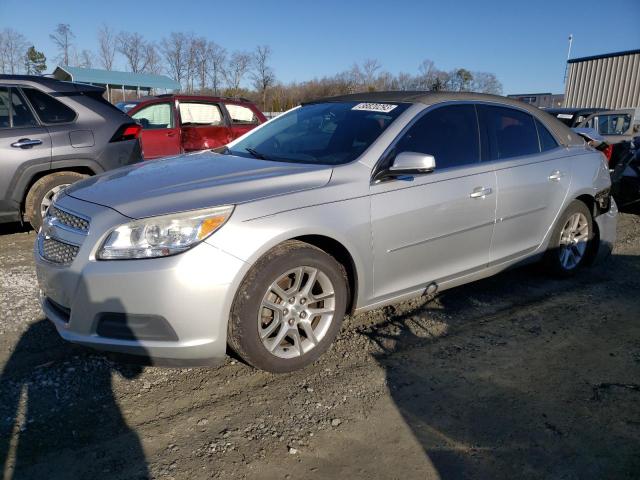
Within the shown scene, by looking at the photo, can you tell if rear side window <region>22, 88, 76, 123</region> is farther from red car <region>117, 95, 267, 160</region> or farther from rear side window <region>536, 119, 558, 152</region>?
rear side window <region>536, 119, 558, 152</region>

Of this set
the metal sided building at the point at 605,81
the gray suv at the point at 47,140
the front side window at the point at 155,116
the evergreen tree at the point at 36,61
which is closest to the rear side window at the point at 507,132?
the gray suv at the point at 47,140

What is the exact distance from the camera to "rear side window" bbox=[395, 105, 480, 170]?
11.1 ft

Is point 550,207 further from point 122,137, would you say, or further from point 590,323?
point 122,137

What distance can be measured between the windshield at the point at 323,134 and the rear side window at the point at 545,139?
1.47 meters

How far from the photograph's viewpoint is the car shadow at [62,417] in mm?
2172

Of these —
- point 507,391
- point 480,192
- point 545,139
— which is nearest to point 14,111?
point 480,192

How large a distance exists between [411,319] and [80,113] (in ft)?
13.9

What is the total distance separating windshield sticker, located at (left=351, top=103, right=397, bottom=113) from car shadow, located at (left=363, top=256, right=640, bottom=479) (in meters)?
1.50

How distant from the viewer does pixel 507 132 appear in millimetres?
3986

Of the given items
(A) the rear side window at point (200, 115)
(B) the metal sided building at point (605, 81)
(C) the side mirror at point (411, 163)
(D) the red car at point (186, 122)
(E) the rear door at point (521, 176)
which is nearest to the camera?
(C) the side mirror at point (411, 163)

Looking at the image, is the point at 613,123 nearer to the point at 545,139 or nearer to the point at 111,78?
the point at 545,139

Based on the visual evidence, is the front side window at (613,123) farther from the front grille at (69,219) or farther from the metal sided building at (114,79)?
the metal sided building at (114,79)

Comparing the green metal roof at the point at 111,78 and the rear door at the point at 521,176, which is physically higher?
the green metal roof at the point at 111,78

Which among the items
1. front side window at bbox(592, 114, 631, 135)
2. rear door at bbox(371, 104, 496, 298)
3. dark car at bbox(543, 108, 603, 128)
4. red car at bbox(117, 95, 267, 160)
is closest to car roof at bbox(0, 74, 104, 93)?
red car at bbox(117, 95, 267, 160)
